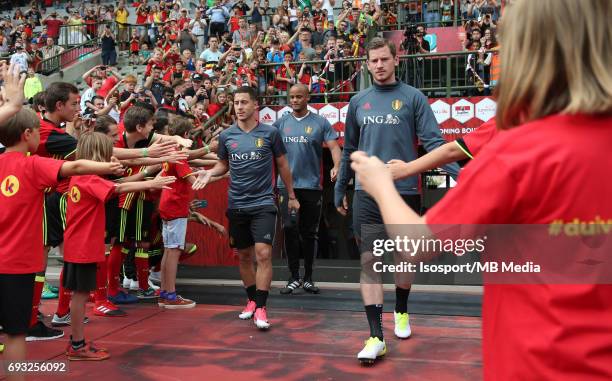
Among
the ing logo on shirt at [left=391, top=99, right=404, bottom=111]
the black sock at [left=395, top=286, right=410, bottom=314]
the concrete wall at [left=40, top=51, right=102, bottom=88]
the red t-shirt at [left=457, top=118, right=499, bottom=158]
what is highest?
the red t-shirt at [left=457, top=118, right=499, bottom=158]

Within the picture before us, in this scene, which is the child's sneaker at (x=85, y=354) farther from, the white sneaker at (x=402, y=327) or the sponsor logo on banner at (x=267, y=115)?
the sponsor logo on banner at (x=267, y=115)

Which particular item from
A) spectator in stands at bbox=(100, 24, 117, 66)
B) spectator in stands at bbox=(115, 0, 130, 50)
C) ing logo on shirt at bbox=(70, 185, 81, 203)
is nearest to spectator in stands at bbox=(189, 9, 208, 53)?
spectator in stands at bbox=(100, 24, 117, 66)

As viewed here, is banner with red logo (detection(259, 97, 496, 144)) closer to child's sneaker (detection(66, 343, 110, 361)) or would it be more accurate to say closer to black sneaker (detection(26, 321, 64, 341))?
black sneaker (detection(26, 321, 64, 341))

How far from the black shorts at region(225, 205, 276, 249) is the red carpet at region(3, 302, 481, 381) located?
0.75 m

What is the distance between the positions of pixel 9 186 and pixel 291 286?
407cm

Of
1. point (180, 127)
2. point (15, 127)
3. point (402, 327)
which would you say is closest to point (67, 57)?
point (180, 127)

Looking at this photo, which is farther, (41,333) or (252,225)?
(252,225)

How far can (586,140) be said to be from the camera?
1.45 metres

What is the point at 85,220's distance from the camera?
17.0ft

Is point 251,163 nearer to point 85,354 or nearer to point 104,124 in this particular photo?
point 104,124

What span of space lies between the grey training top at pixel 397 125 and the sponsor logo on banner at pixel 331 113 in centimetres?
727

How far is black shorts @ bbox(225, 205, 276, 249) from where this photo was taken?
19.8 ft

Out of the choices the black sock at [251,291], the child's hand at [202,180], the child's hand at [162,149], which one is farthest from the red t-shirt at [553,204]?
the black sock at [251,291]

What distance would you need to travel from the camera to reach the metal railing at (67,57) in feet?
Result: 69.8
